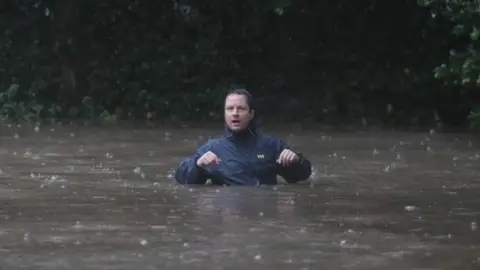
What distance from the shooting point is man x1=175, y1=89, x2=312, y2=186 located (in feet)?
33.0

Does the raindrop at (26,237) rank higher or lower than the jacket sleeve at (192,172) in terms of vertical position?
lower

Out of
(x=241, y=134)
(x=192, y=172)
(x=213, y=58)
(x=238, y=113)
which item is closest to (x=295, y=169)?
(x=241, y=134)

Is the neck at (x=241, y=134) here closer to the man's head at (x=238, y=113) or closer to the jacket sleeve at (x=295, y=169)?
the man's head at (x=238, y=113)

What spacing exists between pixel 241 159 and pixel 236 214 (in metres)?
2.04

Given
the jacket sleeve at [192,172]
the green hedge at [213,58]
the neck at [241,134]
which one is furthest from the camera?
the green hedge at [213,58]

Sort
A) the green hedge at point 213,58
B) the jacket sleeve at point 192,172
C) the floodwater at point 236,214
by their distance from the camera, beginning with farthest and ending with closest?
the green hedge at point 213,58 < the jacket sleeve at point 192,172 < the floodwater at point 236,214

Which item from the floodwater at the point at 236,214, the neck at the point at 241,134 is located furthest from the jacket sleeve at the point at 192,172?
the neck at the point at 241,134

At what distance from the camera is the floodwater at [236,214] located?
6309 mm

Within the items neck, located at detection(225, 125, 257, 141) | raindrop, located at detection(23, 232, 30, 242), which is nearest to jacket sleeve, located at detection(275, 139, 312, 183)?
neck, located at detection(225, 125, 257, 141)

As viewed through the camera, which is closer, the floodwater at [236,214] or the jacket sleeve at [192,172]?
the floodwater at [236,214]

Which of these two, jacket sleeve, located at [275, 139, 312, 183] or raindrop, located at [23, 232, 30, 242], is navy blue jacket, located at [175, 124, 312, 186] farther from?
raindrop, located at [23, 232, 30, 242]

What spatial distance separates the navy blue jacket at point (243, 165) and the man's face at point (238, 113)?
0.28ft

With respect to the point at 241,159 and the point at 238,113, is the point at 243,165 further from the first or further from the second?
A: the point at 238,113

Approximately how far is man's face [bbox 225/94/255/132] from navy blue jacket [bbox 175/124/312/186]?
0.28ft
